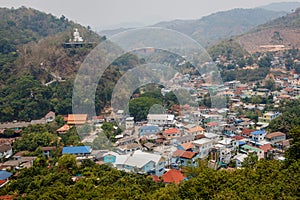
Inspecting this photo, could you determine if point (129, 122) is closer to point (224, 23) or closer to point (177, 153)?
point (177, 153)

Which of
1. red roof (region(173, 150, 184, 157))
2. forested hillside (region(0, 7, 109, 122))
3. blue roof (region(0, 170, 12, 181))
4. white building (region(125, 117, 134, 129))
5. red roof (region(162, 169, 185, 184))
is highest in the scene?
forested hillside (region(0, 7, 109, 122))

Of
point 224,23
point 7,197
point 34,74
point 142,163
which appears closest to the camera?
point 7,197

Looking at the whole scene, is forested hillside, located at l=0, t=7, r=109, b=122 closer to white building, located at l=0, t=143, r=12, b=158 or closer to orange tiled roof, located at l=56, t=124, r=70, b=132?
orange tiled roof, located at l=56, t=124, r=70, b=132

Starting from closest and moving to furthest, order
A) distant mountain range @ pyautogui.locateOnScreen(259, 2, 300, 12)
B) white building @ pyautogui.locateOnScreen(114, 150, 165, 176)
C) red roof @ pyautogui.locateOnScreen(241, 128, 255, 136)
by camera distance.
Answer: white building @ pyautogui.locateOnScreen(114, 150, 165, 176) → red roof @ pyautogui.locateOnScreen(241, 128, 255, 136) → distant mountain range @ pyautogui.locateOnScreen(259, 2, 300, 12)

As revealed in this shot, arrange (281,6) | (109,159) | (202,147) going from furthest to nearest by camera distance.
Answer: (281,6), (202,147), (109,159)

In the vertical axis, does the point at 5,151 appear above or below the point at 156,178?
above

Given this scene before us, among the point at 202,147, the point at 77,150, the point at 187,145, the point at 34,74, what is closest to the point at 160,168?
the point at 187,145

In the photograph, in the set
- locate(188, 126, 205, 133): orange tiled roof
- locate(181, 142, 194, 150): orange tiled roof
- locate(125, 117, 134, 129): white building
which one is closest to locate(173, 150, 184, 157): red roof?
locate(181, 142, 194, 150): orange tiled roof

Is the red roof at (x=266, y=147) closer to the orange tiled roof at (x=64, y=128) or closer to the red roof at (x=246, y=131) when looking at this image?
the red roof at (x=246, y=131)

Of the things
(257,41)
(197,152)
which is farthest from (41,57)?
(257,41)

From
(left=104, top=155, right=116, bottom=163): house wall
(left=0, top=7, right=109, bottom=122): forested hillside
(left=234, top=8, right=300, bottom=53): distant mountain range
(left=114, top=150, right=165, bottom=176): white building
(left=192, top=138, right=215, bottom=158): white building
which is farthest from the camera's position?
(left=234, top=8, right=300, bottom=53): distant mountain range
